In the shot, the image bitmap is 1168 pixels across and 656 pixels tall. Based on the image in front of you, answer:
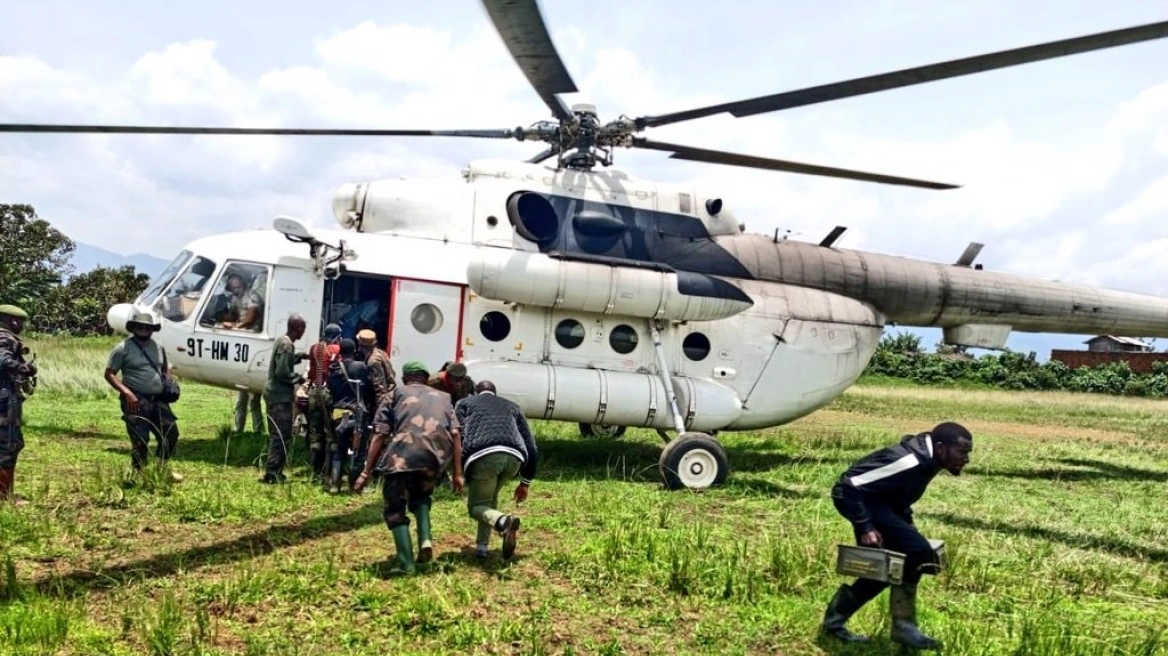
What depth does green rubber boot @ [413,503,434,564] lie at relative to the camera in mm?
5891

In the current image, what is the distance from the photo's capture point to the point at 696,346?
10.9 m

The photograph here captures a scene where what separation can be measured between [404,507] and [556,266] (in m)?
4.59

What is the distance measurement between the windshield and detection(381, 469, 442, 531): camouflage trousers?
5.71m

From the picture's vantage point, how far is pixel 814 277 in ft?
38.0

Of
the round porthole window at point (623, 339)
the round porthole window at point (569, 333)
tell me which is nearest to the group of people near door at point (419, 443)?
the round porthole window at point (569, 333)

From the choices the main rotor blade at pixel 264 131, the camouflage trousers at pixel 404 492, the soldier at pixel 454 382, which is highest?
the main rotor blade at pixel 264 131

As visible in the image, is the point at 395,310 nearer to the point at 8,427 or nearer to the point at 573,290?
the point at 573,290

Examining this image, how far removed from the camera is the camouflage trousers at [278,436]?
845cm

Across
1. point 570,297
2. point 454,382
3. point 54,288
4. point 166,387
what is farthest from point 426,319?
point 54,288

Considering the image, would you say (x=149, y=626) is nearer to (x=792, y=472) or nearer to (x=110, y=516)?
(x=110, y=516)

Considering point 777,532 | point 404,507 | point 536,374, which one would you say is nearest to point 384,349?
point 536,374

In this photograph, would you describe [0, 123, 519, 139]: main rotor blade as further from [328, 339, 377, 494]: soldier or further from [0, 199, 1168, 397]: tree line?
[0, 199, 1168, 397]: tree line

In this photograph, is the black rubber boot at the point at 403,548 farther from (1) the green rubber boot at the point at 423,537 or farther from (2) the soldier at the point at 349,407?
(2) the soldier at the point at 349,407

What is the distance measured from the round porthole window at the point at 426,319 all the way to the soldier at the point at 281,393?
150 centimetres
